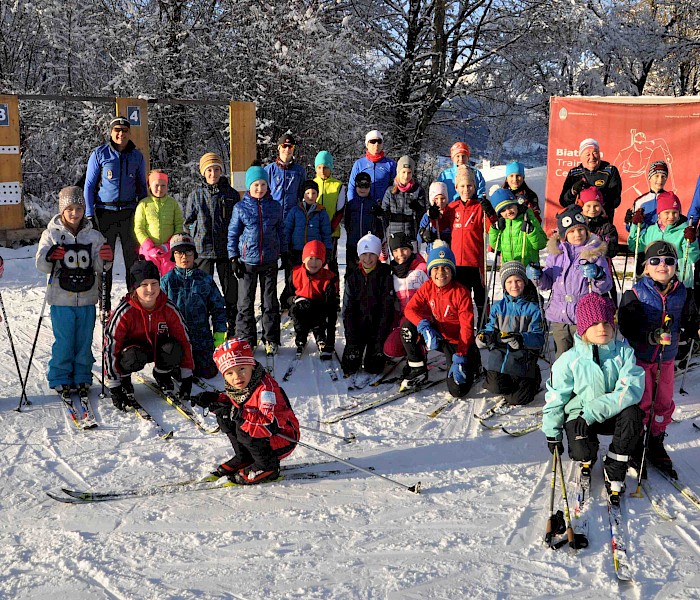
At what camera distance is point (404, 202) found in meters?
6.18

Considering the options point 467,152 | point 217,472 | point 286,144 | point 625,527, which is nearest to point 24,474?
point 217,472

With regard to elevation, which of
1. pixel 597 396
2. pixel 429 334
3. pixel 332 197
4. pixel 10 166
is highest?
pixel 10 166

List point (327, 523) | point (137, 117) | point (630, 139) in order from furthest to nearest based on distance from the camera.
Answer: point (630, 139) → point (137, 117) → point (327, 523)

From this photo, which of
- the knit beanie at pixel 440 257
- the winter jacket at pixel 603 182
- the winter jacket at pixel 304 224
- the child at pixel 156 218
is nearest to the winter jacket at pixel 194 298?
the child at pixel 156 218

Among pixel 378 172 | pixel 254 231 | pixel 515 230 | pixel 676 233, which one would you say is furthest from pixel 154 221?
pixel 676 233

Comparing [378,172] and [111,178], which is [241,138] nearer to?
[111,178]

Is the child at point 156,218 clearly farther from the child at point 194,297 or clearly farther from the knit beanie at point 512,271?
the knit beanie at point 512,271

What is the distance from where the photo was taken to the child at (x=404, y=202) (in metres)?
6.14

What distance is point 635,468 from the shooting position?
3.79 metres

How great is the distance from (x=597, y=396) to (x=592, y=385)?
61 mm

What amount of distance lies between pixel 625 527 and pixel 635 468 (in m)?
0.61

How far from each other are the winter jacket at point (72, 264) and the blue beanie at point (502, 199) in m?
3.12

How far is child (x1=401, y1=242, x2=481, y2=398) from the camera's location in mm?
4957

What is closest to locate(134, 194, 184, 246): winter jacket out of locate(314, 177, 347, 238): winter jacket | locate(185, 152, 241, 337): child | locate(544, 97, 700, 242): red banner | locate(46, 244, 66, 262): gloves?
locate(185, 152, 241, 337): child
